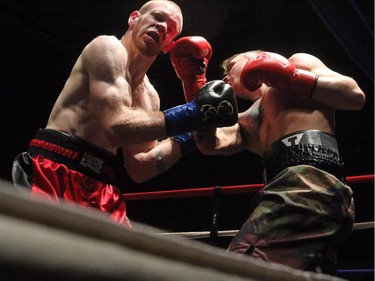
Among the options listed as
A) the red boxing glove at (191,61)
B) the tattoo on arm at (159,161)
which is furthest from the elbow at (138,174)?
the red boxing glove at (191,61)

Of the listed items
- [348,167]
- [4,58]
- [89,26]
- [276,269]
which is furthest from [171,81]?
[276,269]

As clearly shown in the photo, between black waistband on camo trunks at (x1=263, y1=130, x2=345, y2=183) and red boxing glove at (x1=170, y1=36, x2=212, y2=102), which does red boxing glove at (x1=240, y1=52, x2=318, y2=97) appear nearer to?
black waistband on camo trunks at (x1=263, y1=130, x2=345, y2=183)

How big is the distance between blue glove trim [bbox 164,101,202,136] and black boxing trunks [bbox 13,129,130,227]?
261 millimetres

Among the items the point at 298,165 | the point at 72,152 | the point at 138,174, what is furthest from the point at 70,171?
the point at 298,165

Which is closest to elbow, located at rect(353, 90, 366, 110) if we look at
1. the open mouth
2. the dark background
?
the open mouth

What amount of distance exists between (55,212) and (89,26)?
4.60 metres

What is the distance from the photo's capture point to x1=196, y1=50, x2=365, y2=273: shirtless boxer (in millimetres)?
1417

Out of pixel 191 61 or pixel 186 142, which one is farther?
pixel 191 61

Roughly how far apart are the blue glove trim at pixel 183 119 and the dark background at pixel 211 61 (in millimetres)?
1625

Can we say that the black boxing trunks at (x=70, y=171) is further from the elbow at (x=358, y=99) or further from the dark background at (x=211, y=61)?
the dark background at (x=211, y=61)

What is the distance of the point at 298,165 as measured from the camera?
154cm

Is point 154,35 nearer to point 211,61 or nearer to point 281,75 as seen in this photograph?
point 281,75

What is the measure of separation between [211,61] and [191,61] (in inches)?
116

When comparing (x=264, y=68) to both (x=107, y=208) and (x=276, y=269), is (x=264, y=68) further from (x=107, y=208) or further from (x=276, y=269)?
(x=276, y=269)
